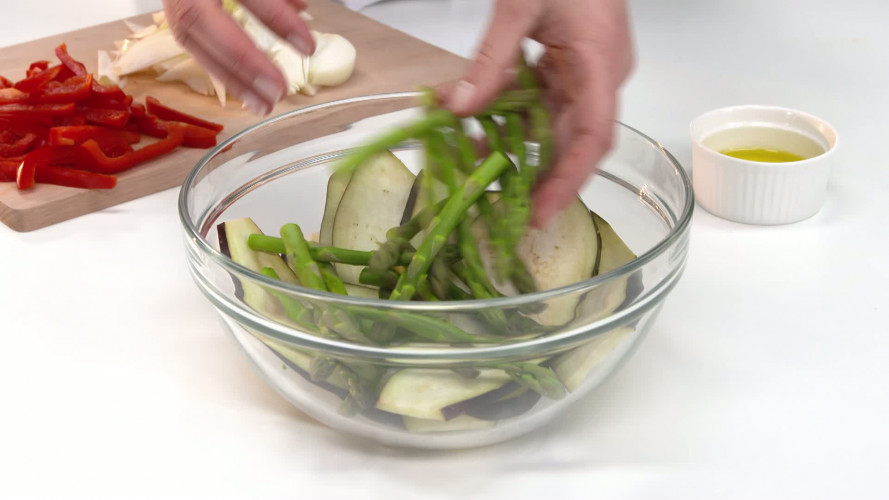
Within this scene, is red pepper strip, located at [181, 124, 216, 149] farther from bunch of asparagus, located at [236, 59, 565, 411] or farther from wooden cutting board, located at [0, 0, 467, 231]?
bunch of asparagus, located at [236, 59, 565, 411]

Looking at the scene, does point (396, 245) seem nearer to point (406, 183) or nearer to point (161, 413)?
point (406, 183)

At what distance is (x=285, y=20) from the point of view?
0.99 metres

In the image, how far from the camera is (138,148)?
1608 mm

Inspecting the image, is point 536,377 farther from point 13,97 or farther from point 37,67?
point 37,67

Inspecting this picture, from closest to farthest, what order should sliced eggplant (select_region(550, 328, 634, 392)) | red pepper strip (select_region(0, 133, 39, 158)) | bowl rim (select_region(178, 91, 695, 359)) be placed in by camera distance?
bowl rim (select_region(178, 91, 695, 359)) < sliced eggplant (select_region(550, 328, 634, 392)) < red pepper strip (select_region(0, 133, 39, 158))

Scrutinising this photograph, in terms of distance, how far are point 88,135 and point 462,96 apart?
2.82ft

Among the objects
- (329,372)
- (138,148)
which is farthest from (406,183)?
(138,148)

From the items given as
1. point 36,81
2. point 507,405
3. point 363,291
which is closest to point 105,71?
point 36,81

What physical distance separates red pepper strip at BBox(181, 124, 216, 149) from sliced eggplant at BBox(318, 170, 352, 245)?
589mm

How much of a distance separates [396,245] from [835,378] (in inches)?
20.0

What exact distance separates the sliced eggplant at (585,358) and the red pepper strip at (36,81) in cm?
109

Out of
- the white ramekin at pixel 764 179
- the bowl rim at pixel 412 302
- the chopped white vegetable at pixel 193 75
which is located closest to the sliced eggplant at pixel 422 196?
the bowl rim at pixel 412 302

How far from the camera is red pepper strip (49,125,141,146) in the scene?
151 centimetres

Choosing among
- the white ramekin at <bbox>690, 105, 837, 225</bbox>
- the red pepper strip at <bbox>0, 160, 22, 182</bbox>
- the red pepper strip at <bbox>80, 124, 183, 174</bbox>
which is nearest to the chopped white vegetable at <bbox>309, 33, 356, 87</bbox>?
the red pepper strip at <bbox>80, 124, 183, 174</bbox>
